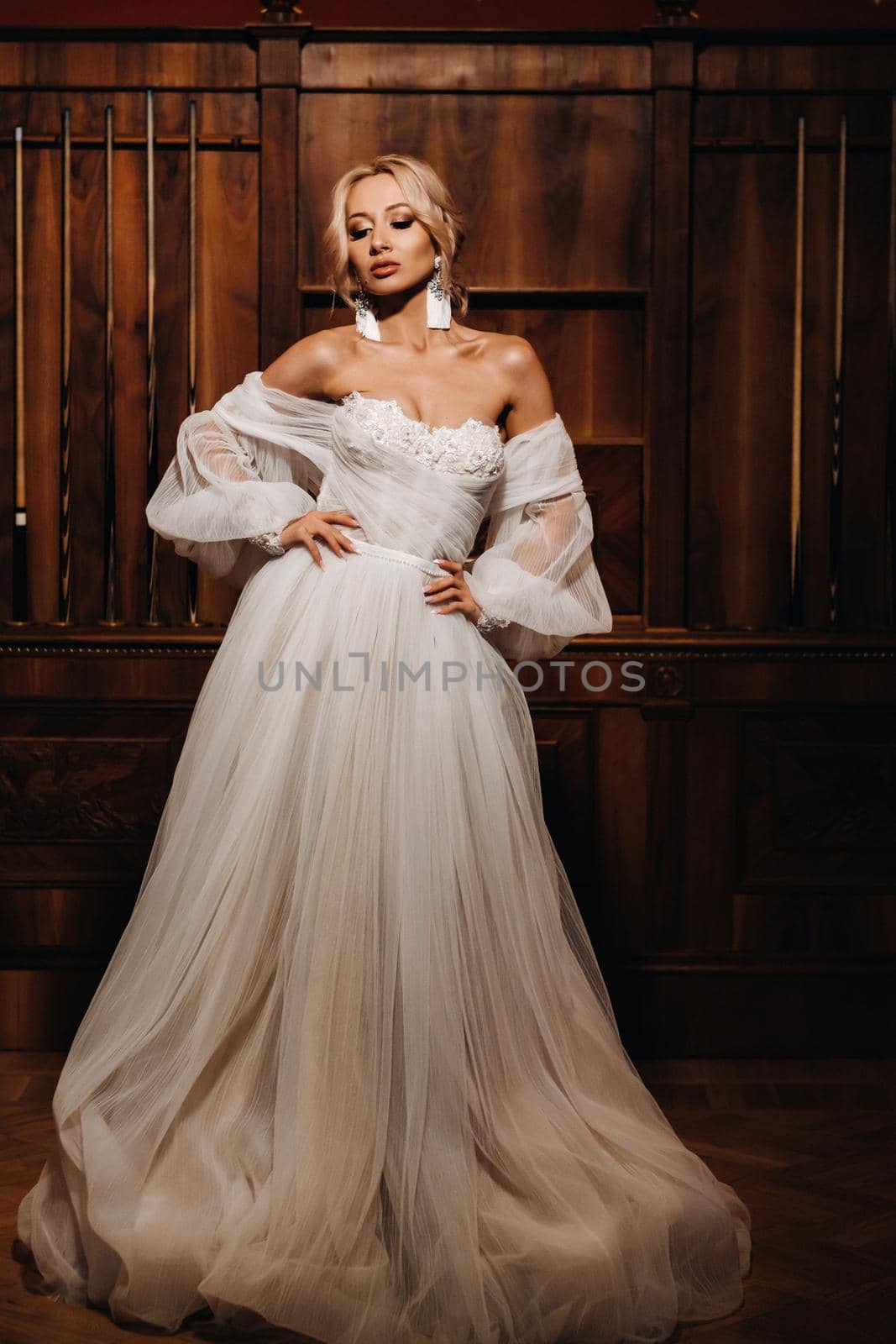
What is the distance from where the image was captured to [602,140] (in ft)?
11.4

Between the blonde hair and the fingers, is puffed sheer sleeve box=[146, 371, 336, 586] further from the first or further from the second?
the blonde hair

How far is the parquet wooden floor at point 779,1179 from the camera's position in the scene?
2.16m

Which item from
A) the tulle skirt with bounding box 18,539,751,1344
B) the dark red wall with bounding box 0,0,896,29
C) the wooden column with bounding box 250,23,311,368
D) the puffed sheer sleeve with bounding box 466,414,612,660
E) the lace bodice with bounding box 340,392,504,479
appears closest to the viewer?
the tulle skirt with bounding box 18,539,751,1344

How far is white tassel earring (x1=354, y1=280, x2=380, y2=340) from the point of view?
8.41 feet

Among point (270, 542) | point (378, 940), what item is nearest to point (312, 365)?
point (270, 542)

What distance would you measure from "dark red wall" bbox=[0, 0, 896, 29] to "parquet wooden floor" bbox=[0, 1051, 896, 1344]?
103 inches

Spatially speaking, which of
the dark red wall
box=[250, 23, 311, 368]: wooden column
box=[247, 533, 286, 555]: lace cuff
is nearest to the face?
box=[247, 533, 286, 555]: lace cuff

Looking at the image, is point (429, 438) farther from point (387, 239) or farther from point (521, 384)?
point (387, 239)

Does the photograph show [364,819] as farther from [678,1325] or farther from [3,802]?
[3,802]

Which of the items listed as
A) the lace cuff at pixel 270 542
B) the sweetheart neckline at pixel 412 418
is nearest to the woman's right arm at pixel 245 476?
the lace cuff at pixel 270 542

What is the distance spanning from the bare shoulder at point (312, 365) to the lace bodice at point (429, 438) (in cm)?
12

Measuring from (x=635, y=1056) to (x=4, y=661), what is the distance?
187 centimetres

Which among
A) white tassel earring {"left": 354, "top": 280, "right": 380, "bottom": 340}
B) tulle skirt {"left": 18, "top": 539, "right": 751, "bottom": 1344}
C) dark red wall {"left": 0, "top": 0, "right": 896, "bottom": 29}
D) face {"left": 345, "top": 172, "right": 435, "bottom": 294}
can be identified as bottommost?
tulle skirt {"left": 18, "top": 539, "right": 751, "bottom": 1344}

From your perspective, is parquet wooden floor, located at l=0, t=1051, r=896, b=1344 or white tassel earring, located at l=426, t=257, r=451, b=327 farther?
white tassel earring, located at l=426, t=257, r=451, b=327
